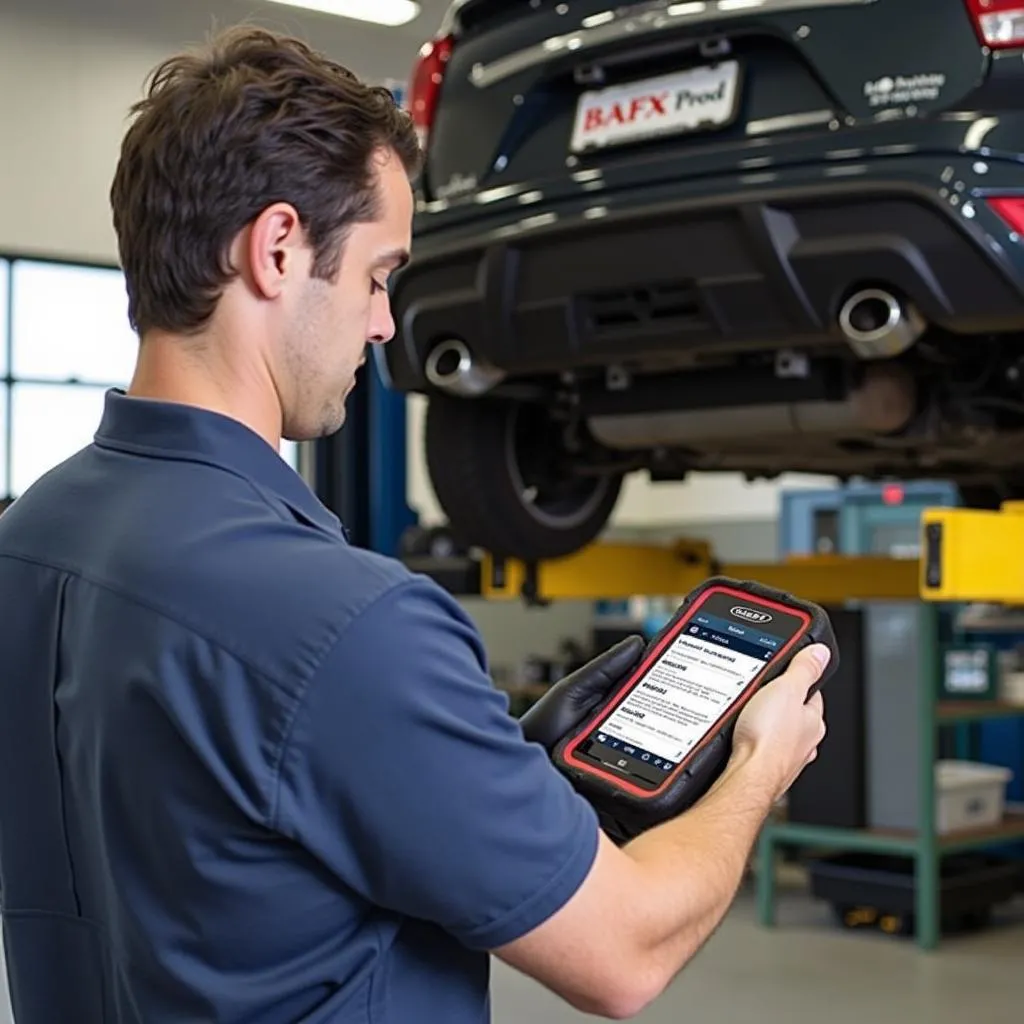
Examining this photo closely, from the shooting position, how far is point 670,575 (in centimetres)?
461

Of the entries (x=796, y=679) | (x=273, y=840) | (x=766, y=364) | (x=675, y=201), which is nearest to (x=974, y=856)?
(x=766, y=364)

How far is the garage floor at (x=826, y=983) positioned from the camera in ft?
11.3

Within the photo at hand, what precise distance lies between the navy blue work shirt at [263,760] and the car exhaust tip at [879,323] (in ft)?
4.93

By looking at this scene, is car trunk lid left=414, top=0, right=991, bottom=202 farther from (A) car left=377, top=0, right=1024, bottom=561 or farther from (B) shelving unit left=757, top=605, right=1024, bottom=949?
(B) shelving unit left=757, top=605, right=1024, bottom=949

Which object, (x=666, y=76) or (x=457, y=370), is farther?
(x=457, y=370)

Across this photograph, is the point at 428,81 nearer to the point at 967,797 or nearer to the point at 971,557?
the point at 971,557

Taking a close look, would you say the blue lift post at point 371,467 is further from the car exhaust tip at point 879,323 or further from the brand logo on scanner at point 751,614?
the brand logo on scanner at point 751,614

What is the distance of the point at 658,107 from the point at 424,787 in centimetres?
187

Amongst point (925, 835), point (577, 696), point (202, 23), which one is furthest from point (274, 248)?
point (202, 23)

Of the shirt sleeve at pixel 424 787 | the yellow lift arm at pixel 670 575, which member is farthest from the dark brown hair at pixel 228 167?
the yellow lift arm at pixel 670 575

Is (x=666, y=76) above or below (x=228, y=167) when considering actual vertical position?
above

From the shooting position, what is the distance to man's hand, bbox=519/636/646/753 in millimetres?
1239

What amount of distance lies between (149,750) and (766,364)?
6.92ft

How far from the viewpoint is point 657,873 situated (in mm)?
967
